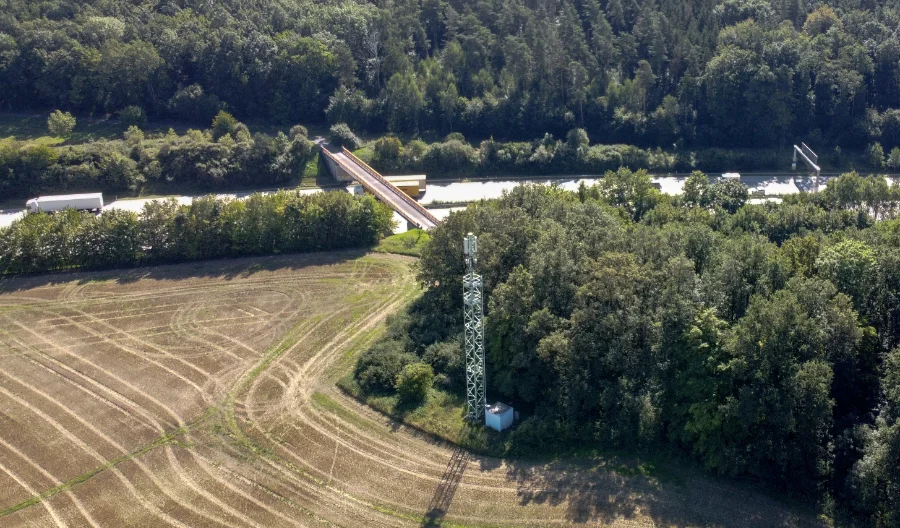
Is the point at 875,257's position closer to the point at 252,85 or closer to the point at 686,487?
the point at 686,487

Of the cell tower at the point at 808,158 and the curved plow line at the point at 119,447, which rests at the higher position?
the cell tower at the point at 808,158

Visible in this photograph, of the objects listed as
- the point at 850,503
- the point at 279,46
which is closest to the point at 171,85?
the point at 279,46

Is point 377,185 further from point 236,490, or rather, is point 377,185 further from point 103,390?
point 236,490

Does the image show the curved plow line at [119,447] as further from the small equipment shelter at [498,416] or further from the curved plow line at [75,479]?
the small equipment shelter at [498,416]

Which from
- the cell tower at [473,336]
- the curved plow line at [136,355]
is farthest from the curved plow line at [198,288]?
the cell tower at [473,336]

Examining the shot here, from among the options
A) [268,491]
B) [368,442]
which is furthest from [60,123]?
[268,491]

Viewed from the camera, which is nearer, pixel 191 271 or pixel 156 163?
pixel 191 271
